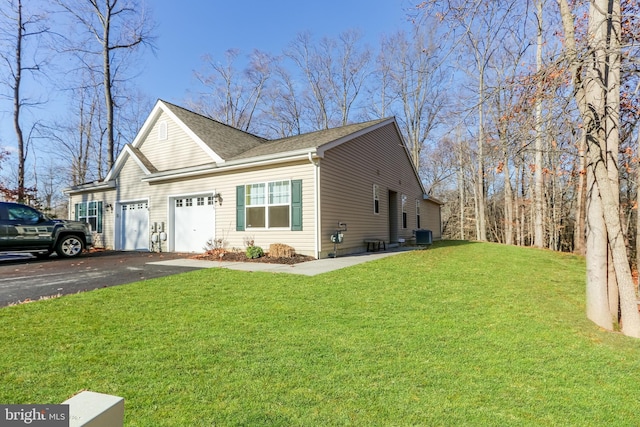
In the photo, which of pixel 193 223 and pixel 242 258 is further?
pixel 193 223

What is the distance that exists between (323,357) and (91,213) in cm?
1630

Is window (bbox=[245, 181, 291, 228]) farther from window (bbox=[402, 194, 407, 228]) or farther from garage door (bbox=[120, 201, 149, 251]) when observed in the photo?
window (bbox=[402, 194, 407, 228])

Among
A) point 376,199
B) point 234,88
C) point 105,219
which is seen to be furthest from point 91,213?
point 234,88

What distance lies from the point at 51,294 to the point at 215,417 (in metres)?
4.86

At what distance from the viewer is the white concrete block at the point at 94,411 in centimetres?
108

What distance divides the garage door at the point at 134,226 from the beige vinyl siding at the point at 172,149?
1.96m

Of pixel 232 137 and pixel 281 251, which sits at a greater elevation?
pixel 232 137

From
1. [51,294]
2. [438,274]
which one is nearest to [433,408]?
[438,274]

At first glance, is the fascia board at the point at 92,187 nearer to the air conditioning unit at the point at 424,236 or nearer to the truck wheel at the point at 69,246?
the truck wheel at the point at 69,246

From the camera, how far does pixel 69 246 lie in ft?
34.1

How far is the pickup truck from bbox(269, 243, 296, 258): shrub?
6749 mm

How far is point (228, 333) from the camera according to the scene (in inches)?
137

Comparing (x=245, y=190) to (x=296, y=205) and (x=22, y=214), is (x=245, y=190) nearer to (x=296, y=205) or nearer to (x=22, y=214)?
(x=296, y=205)

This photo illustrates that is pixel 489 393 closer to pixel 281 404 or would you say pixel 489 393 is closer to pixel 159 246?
pixel 281 404
